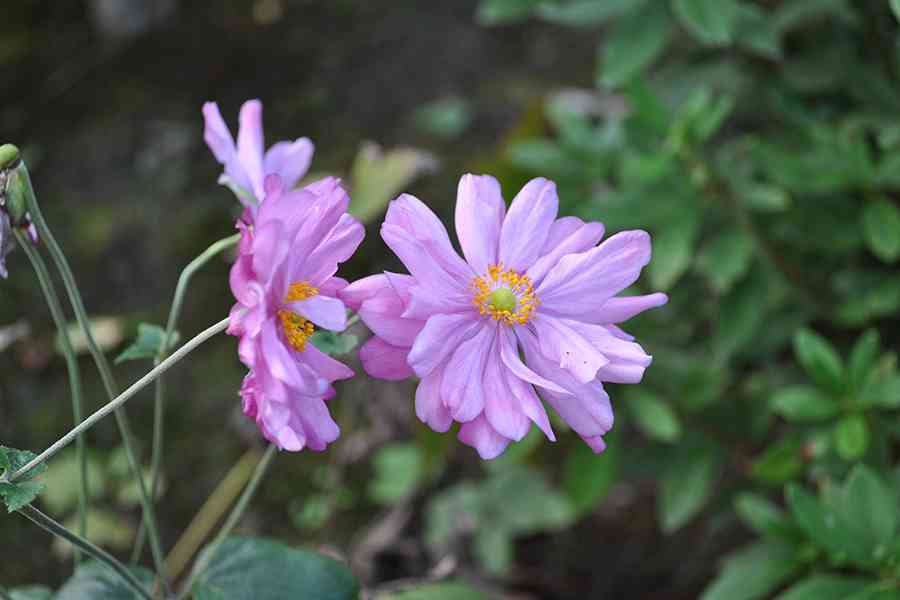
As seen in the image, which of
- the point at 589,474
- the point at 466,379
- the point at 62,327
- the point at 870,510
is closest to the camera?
the point at 466,379

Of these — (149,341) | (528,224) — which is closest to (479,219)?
(528,224)

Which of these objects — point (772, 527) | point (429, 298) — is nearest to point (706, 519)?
point (772, 527)

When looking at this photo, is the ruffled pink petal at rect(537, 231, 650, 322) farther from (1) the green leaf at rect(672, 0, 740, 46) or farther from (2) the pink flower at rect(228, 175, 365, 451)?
(1) the green leaf at rect(672, 0, 740, 46)

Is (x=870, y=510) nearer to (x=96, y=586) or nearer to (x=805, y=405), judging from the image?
(x=805, y=405)

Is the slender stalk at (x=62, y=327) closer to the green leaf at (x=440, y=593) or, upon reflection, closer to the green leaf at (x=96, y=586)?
the green leaf at (x=96, y=586)

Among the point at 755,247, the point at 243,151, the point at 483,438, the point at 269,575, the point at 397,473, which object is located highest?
the point at 243,151

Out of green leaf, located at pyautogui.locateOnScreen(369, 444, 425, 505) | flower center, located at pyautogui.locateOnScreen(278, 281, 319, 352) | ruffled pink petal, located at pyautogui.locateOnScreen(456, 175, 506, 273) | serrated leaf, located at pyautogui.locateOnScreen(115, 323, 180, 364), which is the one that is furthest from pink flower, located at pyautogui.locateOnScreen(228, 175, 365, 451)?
green leaf, located at pyautogui.locateOnScreen(369, 444, 425, 505)
